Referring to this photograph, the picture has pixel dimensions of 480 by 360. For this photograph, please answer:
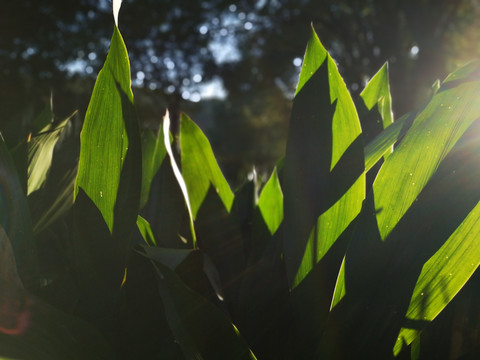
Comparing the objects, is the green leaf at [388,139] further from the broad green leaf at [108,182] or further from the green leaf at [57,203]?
the green leaf at [57,203]

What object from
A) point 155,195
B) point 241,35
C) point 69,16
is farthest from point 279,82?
point 155,195

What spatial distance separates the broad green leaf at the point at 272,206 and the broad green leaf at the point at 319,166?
0.66ft

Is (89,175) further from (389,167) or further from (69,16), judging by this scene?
(69,16)

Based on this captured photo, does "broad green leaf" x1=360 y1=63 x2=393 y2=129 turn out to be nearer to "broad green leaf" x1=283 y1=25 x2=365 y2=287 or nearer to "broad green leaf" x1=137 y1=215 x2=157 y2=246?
"broad green leaf" x1=283 y1=25 x2=365 y2=287

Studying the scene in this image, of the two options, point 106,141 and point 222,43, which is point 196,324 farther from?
point 222,43

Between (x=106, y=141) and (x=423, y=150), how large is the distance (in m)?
0.39

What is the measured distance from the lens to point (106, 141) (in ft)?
2.07

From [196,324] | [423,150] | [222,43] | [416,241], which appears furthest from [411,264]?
[222,43]

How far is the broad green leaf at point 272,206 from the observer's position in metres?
0.89

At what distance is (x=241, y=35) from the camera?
17.8 metres

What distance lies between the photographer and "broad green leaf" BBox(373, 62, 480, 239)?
0.59 meters

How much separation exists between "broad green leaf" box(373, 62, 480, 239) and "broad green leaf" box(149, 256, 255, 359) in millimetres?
221

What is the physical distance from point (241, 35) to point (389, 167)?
1791 cm

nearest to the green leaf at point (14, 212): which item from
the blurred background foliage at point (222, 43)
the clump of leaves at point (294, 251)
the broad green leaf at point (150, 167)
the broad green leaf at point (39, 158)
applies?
the clump of leaves at point (294, 251)
